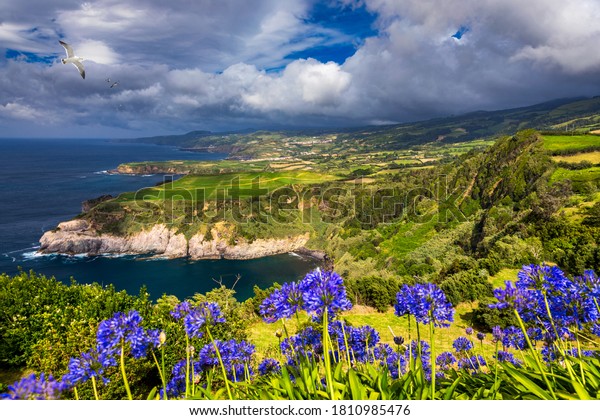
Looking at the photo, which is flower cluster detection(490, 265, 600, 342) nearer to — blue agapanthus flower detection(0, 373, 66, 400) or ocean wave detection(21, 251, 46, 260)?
blue agapanthus flower detection(0, 373, 66, 400)

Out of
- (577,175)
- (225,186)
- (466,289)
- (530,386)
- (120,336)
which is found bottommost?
(225,186)

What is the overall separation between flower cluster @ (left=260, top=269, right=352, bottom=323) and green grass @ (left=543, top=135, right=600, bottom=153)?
9537 cm

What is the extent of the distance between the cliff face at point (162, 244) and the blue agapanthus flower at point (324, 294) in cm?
11113

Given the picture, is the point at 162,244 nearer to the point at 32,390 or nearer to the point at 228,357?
the point at 228,357

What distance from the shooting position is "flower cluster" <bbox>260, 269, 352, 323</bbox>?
13.5 ft

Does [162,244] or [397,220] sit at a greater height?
[397,220]

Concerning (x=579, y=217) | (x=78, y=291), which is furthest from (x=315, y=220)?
(x=78, y=291)

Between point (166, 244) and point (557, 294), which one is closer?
point (557, 294)

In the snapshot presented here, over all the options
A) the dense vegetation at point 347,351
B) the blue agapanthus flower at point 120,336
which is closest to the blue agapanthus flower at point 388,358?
the dense vegetation at point 347,351

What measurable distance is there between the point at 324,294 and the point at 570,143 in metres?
103

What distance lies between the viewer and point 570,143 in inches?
3219

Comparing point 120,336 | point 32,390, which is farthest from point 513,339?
point 32,390

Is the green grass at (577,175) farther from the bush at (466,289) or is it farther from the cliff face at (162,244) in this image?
the cliff face at (162,244)

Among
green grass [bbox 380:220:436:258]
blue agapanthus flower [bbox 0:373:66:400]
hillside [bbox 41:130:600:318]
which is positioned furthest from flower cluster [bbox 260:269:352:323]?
green grass [bbox 380:220:436:258]
